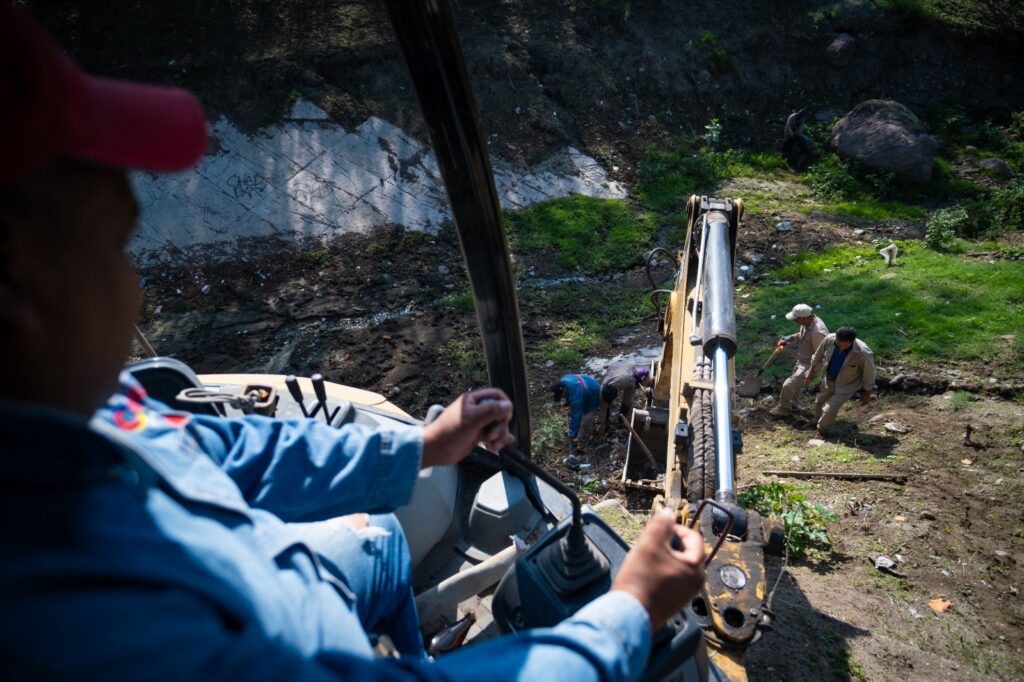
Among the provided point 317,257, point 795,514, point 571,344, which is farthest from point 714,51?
point 795,514

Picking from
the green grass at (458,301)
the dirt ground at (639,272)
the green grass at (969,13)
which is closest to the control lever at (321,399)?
the dirt ground at (639,272)

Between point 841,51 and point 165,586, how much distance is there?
16.5m

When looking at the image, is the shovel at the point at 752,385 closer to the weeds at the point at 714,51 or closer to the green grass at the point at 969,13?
the weeds at the point at 714,51

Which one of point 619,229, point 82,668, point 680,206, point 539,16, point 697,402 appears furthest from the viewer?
point 539,16

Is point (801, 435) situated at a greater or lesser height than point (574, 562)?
lesser

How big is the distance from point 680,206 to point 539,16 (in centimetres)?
597

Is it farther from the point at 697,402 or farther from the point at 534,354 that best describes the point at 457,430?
the point at 534,354

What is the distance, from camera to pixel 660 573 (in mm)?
1175

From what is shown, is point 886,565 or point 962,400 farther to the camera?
point 962,400

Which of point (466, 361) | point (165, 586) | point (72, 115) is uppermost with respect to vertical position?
point (72, 115)

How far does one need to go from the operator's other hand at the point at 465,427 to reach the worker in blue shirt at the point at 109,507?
0.47 m

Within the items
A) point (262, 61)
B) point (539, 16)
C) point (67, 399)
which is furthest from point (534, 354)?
point (539, 16)

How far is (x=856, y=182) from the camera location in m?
11.3

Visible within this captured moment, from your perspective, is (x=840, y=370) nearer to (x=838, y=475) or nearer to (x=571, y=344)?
(x=838, y=475)
